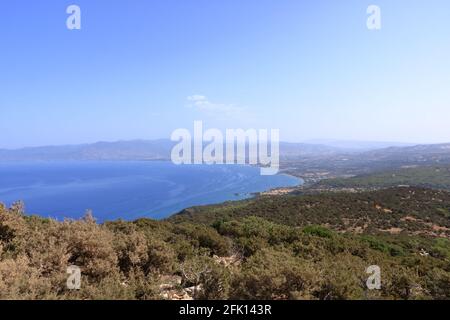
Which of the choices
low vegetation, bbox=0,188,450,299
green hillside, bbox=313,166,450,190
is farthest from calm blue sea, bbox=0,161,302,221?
low vegetation, bbox=0,188,450,299

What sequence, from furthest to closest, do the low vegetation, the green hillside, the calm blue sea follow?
the green hillside, the calm blue sea, the low vegetation

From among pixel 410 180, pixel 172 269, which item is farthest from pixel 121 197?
pixel 172 269

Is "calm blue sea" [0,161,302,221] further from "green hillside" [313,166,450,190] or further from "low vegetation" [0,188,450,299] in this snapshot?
"low vegetation" [0,188,450,299]

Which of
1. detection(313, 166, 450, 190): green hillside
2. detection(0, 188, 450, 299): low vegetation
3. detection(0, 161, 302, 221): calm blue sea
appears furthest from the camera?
detection(313, 166, 450, 190): green hillside

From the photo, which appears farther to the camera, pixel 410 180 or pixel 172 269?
pixel 410 180

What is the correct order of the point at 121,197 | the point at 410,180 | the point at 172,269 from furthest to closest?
the point at 121,197
the point at 410,180
the point at 172,269

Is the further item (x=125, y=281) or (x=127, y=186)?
(x=127, y=186)

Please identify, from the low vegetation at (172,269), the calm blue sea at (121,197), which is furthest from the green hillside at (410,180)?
the low vegetation at (172,269)

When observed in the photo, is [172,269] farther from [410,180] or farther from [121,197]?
[410,180]

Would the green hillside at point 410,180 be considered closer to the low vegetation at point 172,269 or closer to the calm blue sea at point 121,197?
the calm blue sea at point 121,197

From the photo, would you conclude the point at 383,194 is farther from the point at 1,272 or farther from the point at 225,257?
the point at 1,272
